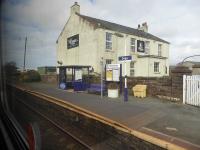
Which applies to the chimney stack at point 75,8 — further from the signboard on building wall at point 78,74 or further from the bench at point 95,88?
the bench at point 95,88

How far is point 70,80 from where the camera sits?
9.05 feet

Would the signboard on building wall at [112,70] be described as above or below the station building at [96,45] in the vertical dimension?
below

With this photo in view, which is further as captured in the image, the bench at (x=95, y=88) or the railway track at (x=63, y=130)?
the bench at (x=95, y=88)

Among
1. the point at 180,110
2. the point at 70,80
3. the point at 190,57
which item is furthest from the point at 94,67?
the point at 190,57

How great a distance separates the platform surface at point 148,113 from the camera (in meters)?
2.08

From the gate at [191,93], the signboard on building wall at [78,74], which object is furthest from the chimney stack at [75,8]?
the gate at [191,93]

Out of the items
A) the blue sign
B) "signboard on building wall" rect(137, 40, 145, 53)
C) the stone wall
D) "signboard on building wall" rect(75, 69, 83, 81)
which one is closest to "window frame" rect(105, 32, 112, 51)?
the blue sign

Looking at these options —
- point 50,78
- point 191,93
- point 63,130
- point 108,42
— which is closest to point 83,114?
point 63,130

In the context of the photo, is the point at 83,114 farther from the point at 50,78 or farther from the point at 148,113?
the point at 148,113

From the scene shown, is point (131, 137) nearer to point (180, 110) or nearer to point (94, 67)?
point (180, 110)

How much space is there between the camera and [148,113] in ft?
9.61

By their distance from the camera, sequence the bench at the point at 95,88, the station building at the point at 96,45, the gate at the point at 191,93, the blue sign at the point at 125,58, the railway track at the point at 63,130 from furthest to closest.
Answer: the bench at the point at 95,88, the railway track at the point at 63,130, the blue sign at the point at 125,58, the station building at the point at 96,45, the gate at the point at 191,93

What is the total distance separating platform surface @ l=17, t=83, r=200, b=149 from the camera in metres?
2.08

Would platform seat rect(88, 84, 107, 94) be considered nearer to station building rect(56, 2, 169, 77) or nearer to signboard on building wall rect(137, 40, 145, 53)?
station building rect(56, 2, 169, 77)
